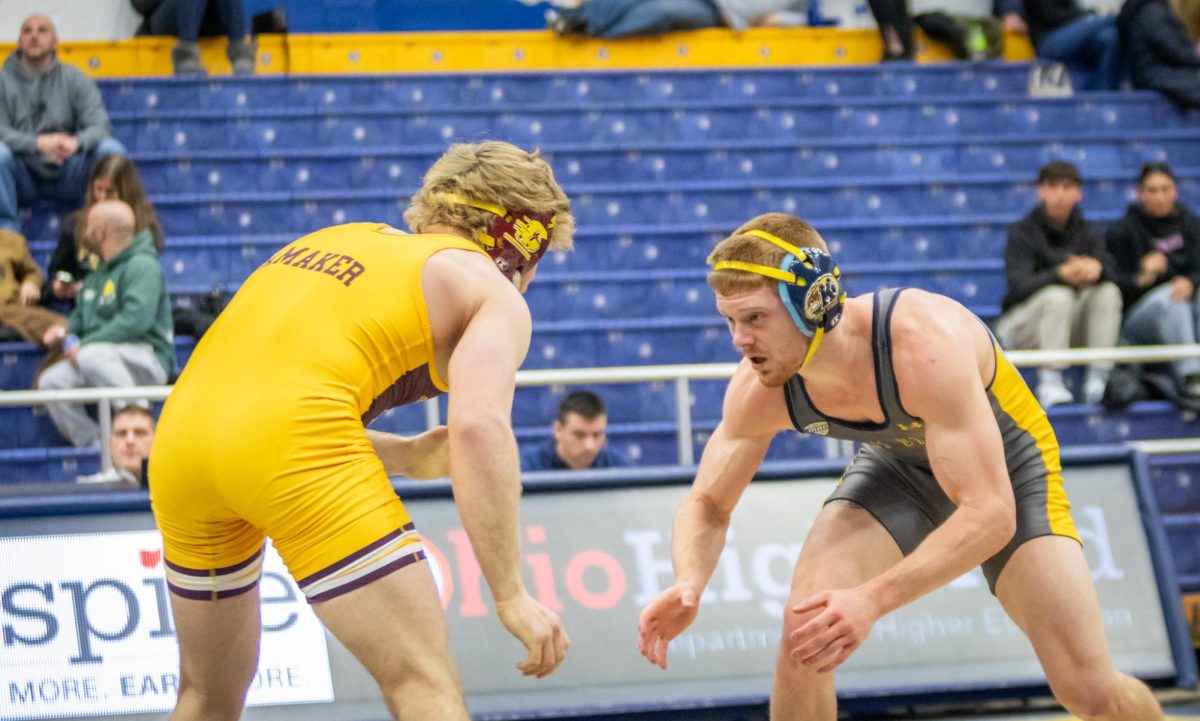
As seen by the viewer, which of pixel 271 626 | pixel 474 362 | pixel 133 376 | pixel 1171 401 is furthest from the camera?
pixel 1171 401

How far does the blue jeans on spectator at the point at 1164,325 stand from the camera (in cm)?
829

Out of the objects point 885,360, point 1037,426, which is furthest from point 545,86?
point 885,360

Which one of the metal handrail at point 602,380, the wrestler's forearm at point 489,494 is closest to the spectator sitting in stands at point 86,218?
the metal handrail at point 602,380

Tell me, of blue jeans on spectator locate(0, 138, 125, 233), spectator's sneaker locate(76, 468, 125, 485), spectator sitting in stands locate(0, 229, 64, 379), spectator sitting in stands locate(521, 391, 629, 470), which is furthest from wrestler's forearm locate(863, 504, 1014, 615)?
blue jeans on spectator locate(0, 138, 125, 233)

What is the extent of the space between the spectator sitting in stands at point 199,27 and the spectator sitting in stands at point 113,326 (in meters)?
3.50

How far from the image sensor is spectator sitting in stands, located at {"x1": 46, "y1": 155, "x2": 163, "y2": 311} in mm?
7891

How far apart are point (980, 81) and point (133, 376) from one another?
7.17 metres

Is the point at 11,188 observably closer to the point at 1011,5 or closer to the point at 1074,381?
the point at 1074,381

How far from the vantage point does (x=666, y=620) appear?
12.3 feet

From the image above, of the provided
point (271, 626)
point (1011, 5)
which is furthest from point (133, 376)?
point (1011, 5)

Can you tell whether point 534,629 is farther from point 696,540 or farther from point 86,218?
point 86,218

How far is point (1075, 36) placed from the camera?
12.0 m

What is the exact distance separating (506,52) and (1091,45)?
4.59m

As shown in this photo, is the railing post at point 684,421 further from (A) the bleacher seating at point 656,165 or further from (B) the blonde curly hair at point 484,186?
(B) the blonde curly hair at point 484,186
